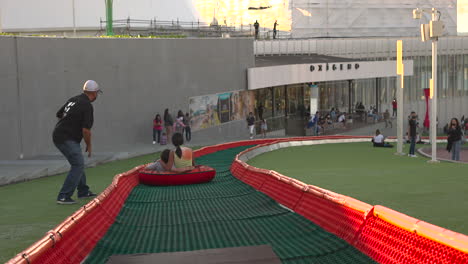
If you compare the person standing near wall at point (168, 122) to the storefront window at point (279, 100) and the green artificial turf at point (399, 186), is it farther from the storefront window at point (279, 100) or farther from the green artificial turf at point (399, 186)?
the storefront window at point (279, 100)

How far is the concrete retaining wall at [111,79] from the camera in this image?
25.0m

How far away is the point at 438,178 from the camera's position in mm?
15414

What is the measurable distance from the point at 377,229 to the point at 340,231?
884 millimetres

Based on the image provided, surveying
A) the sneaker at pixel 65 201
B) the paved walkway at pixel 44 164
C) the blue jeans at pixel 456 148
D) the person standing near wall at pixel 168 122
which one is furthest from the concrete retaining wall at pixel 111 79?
the blue jeans at pixel 456 148

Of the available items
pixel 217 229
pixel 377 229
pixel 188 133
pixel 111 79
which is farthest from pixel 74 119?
pixel 188 133

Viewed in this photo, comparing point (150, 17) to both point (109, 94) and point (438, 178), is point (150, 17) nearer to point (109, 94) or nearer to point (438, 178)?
point (109, 94)

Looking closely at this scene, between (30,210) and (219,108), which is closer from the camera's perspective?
(30,210)

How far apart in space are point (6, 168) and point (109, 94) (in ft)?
37.8

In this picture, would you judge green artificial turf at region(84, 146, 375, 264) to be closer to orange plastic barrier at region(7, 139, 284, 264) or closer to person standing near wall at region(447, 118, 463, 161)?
orange plastic barrier at region(7, 139, 284, 264)

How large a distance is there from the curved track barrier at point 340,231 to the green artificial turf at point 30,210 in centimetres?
66

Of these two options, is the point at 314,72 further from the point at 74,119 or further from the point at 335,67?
the point at 74,119

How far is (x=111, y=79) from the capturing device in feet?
103

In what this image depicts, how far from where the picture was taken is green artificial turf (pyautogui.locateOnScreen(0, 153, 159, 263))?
27.2 ft

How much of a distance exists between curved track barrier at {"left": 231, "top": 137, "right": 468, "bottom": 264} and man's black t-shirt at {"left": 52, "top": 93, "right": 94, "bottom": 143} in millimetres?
3106
